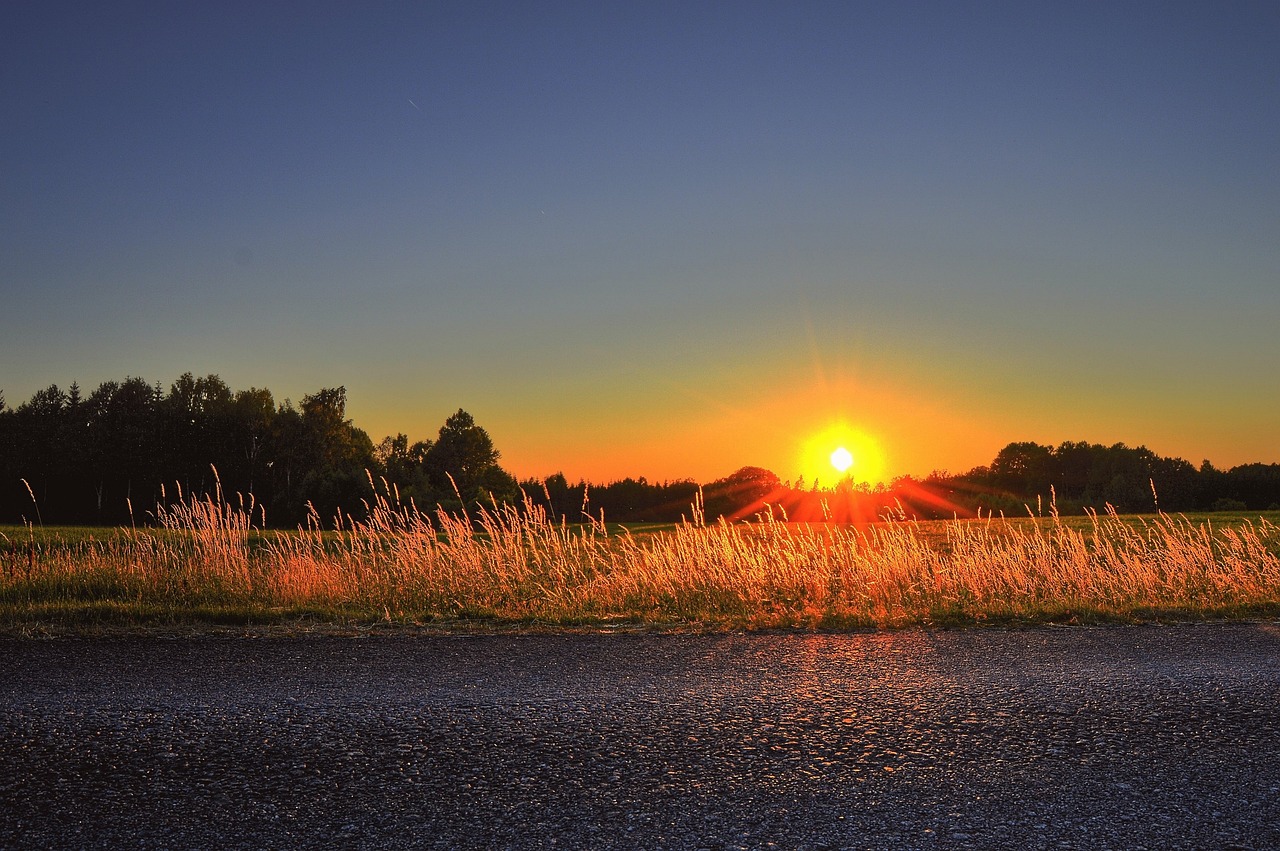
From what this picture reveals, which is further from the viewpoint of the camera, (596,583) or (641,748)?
(596,583)

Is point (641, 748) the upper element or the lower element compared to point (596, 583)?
lower

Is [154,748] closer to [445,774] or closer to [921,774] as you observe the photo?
[445,774]

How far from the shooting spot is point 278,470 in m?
63.5

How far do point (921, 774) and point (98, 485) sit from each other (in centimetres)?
6887

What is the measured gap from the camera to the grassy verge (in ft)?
29.3

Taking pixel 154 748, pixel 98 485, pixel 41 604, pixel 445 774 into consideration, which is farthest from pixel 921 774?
pixel 98 485

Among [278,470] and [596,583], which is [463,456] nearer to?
[278,470]

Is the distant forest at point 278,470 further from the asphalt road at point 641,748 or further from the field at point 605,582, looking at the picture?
the asphalt road at point 641,748

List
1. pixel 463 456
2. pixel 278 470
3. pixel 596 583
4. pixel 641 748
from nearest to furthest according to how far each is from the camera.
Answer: pixel 641 748, pixel 596 583, pixel 278 470, pixel 463 456

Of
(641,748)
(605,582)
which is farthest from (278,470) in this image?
(641,748)

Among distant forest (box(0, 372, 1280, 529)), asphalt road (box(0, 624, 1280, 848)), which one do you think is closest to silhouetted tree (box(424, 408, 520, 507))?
distant forest (box(0, 372, 1280, 529))

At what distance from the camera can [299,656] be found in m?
6.84

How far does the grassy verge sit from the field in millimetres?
29

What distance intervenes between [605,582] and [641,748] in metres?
6.19
